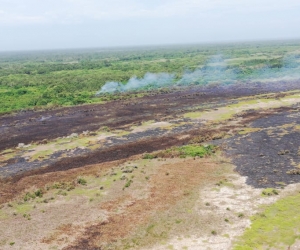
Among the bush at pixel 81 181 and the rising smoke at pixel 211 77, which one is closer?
the bush at pixel 81 181

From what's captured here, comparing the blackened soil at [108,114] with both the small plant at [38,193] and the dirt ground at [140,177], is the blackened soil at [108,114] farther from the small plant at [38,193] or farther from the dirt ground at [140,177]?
the small plant at [38,193]

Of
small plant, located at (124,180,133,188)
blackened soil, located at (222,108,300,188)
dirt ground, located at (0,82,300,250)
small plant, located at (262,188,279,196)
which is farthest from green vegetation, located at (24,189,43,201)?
small plant, located at (262,188,279,196)

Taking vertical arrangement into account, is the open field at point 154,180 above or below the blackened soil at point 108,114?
below

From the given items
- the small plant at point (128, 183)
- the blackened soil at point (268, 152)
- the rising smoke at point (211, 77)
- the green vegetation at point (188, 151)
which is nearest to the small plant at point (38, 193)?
the small plant at point (128, 183)

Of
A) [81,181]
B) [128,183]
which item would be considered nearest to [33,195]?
[81,181]

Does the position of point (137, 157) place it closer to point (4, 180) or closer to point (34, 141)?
point (4, 180)

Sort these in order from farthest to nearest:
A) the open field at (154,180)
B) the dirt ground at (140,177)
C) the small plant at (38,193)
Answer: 1. the small plant at (38,193)
2. the dirt ground at (140,177)
3. the open field at (154,180)
